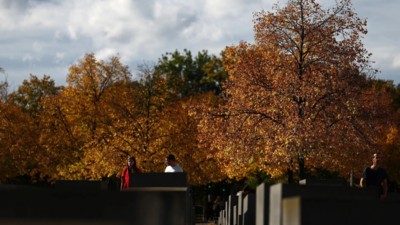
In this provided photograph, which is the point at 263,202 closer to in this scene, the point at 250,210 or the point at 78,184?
the point at 250,210

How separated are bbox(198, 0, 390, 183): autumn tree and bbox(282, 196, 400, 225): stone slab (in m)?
18.5

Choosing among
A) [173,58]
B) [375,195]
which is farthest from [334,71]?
[173,58]

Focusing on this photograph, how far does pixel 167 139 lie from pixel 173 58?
45.2 m

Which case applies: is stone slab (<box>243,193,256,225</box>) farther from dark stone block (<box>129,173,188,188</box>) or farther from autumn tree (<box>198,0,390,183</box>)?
autumn tree (<box>198,0,390,183</box>)

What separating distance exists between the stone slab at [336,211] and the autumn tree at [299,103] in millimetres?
18472

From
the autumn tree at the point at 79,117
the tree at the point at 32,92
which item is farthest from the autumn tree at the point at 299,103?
the tree at the point at 32,92

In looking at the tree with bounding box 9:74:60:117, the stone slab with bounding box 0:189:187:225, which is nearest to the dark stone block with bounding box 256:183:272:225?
the stone slab with bounding box 0:189:187:225

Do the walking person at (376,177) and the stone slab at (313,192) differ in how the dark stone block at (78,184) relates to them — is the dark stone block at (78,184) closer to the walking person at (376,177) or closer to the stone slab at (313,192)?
the stone slab at (313,192)

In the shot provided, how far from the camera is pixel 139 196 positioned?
628 centimetres

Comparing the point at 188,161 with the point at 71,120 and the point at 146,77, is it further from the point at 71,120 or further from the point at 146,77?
the point at 71,120

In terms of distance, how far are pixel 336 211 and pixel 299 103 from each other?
2102 centimetres

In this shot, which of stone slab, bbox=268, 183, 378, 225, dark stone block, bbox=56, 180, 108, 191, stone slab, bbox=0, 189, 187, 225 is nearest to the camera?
stone slab, bbox=268, 183, 378, 225

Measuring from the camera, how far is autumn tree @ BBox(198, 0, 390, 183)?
24.1 m

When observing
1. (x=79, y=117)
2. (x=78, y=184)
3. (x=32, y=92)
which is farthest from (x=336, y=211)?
(x=32, y=92)
